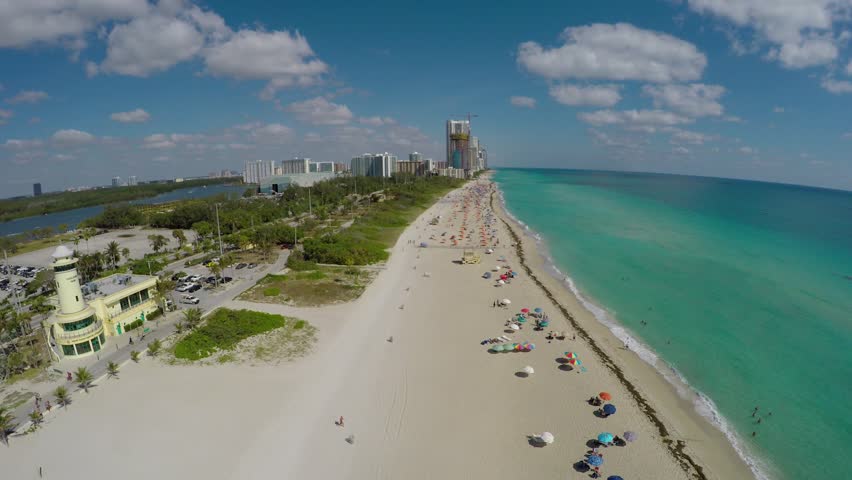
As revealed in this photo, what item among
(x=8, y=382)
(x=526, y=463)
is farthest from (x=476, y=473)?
(x=8, y=382)

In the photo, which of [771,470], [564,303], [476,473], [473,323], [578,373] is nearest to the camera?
[476,473]

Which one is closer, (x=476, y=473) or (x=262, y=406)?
(x=476, y=473)

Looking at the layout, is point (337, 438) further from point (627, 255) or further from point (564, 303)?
point (627, 255)

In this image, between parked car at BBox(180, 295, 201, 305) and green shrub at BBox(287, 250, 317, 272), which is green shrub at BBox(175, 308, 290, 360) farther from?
green shrub at BBox(287, 250, 317, 272)

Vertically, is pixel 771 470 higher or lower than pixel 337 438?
lower

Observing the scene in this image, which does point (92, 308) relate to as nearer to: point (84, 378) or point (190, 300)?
point (84, 378)

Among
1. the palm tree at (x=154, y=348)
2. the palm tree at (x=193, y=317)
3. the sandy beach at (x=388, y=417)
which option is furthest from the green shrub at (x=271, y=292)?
the palm tree at (x=154, y=348)

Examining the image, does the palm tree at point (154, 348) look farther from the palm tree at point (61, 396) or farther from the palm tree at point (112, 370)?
the palm tree at point (61, 396)
